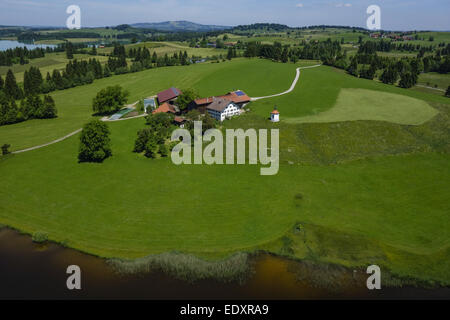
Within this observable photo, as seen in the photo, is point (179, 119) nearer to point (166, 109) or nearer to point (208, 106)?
point (166, 109)

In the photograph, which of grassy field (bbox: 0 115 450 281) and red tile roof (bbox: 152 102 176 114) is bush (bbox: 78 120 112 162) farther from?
red tile roof (bbox: 152 102 176 114)

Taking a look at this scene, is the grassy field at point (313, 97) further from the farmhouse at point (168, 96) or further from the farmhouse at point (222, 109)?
the farmhouse at point (168, 96)

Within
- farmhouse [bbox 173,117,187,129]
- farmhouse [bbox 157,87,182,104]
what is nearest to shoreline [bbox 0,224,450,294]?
farmhouse [bbox 173,117,187,129]

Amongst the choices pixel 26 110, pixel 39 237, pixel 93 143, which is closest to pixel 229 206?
pixel 39 237

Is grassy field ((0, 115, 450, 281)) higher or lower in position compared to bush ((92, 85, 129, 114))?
lower

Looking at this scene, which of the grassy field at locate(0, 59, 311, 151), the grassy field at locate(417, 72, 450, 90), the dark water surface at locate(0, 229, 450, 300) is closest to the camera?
the dark water surface at locate(0, 229, 450, 300)

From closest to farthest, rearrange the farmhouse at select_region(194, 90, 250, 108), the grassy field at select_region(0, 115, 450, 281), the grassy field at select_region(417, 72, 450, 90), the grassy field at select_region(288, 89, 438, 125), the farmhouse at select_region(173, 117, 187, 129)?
the grassy field at select_region(0, 115, 450, 281) → the farmhouse at select_region(173, 117, 187, 129) → the grassy field at select_region(288, 89, 438, 125) → the farmhouse at select_region(194, 90, 250, 108) → the grassy field at select_region(417, 72, 450, 90)
